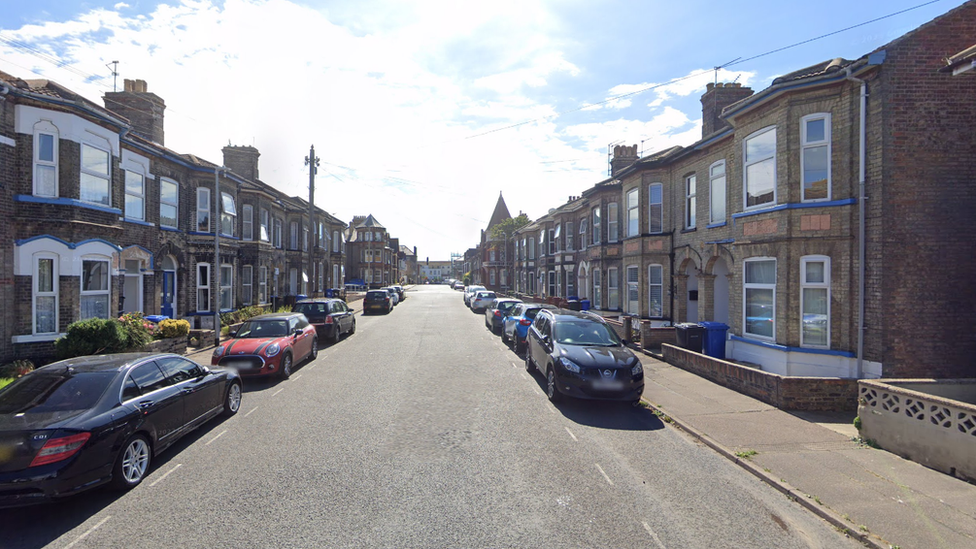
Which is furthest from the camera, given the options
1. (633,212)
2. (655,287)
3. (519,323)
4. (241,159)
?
(241,159)

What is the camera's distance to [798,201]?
10047mm

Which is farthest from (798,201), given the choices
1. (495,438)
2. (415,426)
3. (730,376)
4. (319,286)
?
(319,286)

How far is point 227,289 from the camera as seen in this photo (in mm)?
20109

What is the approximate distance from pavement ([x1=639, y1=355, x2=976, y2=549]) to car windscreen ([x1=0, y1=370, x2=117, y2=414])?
789 cm

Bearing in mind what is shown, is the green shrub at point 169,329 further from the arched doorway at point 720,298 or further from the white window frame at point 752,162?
the arched doorway at point 720,298

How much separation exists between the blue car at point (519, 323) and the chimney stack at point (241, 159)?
18.4 meters

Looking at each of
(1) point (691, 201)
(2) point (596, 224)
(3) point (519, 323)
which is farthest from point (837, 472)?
(2) point (596, 224)

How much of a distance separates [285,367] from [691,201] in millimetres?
13222

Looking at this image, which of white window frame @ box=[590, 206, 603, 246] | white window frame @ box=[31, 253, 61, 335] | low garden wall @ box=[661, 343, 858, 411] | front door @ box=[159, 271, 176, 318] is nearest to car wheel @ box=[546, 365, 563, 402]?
low garden wall @ box=[661, 343, 858, 411]

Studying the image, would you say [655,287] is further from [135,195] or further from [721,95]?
[135,195]

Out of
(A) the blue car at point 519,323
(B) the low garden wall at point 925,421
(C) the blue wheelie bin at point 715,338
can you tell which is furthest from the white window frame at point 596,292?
(B) the low garden wall at point 925,421

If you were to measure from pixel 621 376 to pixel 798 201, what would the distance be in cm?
575

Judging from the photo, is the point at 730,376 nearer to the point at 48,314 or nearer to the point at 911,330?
the point at 911,330

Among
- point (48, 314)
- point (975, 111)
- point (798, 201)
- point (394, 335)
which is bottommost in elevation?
point (394, 335)
